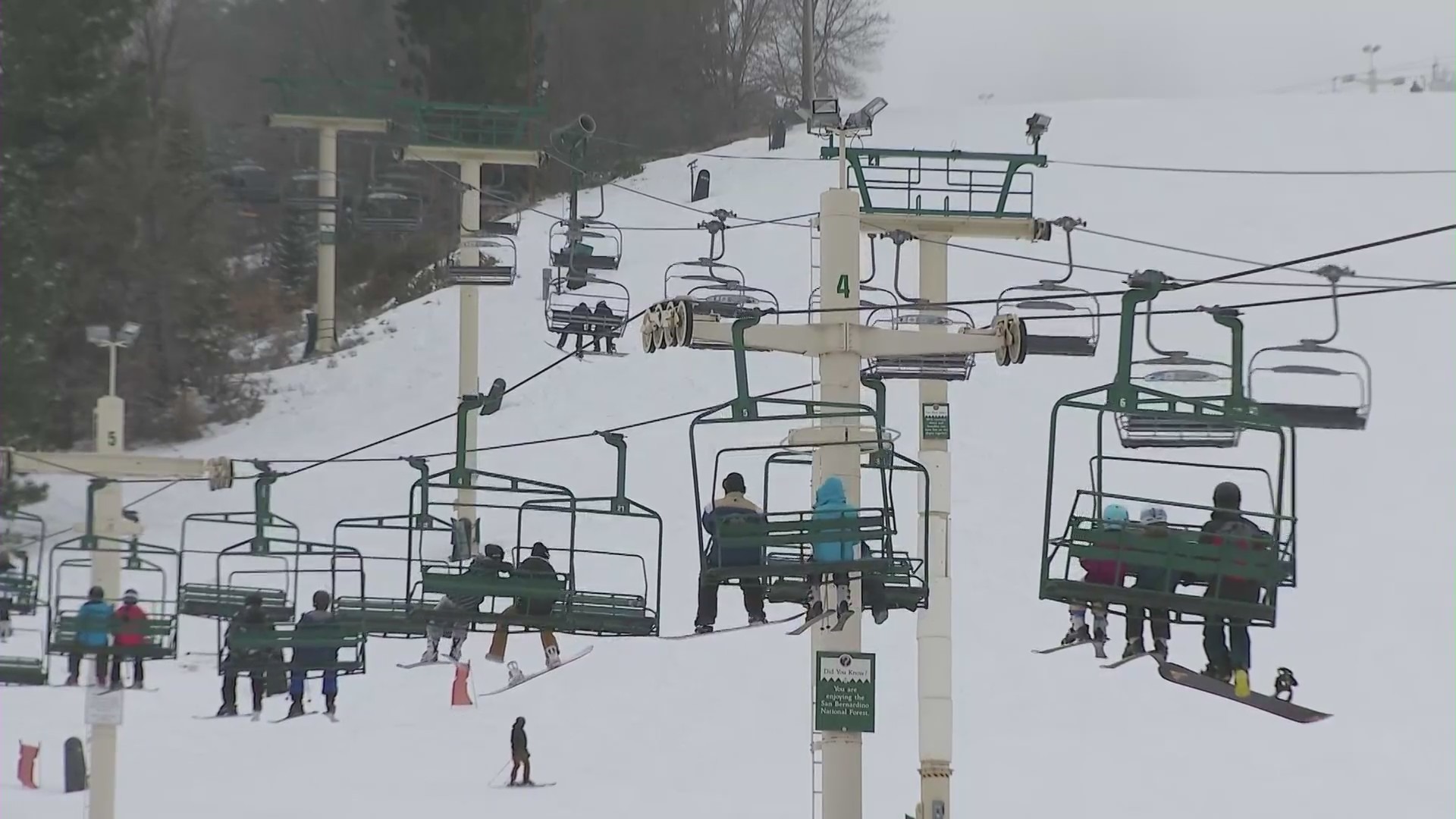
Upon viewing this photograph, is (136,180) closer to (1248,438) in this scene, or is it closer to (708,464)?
(708,464)

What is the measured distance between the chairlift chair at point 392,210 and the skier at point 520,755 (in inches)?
446

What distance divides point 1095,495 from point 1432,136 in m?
42.9

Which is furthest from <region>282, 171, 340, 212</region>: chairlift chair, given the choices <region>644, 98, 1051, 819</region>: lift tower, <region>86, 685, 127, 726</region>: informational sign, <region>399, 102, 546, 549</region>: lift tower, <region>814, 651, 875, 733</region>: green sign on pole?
<region>814, 651, 875, 733</region>: green sign on pole

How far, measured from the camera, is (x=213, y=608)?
16.6 metres

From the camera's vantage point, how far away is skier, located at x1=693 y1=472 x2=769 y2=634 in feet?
39.7

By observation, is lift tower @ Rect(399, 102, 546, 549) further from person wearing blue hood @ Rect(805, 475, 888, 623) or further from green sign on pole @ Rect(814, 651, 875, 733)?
person wearing blue hood @ Rect(805, 475, 888, 623)

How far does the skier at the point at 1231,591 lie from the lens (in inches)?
426

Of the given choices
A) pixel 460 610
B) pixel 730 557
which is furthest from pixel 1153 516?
pixel 460 610

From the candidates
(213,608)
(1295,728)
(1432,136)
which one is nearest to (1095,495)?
(213,608)

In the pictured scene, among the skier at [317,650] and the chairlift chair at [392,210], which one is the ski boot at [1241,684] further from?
the chairlift chair at [392,210]

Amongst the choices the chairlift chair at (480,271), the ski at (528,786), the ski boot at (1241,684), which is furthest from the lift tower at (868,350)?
the chairlift chair at (480,271)

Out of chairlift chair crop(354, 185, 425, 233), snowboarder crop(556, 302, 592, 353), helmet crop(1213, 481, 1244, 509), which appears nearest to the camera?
helmet crop(1213, 481, 1244, 509)

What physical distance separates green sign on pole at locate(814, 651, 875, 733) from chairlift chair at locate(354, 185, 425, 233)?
1911 centimetres

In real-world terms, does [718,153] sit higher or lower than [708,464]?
higher
